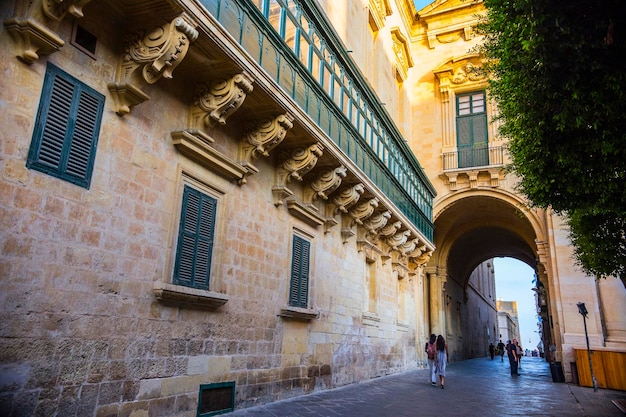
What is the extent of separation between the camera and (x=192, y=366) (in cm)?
656

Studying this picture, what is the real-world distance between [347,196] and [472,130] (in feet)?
46.7

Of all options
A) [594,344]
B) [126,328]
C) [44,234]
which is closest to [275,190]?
[126,328]

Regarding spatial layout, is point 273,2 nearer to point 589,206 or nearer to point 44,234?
point 44,234

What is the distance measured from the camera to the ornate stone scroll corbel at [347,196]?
1170 cm

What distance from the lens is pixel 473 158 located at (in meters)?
22.8

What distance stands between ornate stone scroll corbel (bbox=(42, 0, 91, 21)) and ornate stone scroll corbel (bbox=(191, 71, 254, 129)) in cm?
221

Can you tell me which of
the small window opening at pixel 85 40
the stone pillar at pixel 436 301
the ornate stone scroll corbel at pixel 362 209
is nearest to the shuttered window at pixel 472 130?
the stone pillar at pixel 436 301

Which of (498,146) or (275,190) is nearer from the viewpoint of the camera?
(275,190)

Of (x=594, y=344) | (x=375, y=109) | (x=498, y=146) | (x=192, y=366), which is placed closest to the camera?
(x=192, y=366)

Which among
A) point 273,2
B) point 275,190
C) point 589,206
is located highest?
point 273,2

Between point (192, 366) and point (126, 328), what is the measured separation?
1396 mm

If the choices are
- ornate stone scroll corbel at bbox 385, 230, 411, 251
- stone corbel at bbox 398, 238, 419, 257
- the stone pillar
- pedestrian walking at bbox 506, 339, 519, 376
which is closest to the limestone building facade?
ornate stone scroll corbel at bbox 385, 230, 411, 251

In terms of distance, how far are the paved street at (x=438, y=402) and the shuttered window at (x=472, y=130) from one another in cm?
1184

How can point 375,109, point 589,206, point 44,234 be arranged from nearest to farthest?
point 44,234
point 589,206
point 375,109
